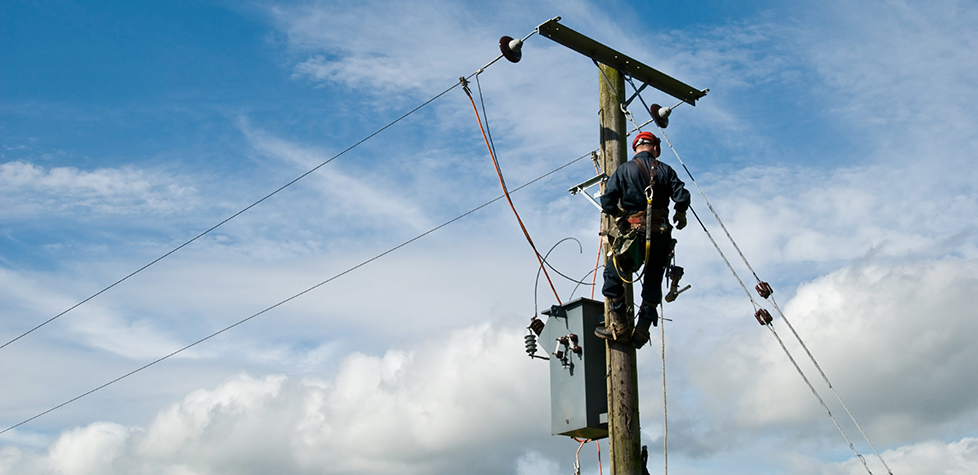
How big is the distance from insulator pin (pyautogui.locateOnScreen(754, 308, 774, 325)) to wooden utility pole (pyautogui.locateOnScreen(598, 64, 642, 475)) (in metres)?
1.79

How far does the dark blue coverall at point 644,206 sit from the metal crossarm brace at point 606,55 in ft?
4.66

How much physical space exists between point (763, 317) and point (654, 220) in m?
2.04

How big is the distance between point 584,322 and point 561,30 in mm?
2730

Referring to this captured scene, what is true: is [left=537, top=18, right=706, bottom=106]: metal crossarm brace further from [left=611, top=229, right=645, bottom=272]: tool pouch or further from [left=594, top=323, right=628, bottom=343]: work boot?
[left=594, top=323, right=628, bottom=343]: work boot

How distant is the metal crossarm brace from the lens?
8.32 meters

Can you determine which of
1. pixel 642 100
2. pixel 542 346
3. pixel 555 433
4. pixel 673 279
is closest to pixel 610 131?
pixel 642 100

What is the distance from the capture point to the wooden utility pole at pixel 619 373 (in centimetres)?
702

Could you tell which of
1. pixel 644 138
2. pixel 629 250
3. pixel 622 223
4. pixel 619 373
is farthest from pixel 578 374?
pixel 644 138

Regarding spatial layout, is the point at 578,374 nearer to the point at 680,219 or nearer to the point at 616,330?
the point at 616,330

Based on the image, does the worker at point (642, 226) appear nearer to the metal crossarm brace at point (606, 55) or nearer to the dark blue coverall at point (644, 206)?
the dark blue coverall at point (644, 206)

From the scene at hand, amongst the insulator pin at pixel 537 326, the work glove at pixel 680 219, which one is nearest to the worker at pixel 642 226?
the work glove at pixel 680 219

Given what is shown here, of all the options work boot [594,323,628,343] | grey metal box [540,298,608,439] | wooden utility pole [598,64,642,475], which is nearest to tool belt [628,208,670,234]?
wooden utility pole [598,64,642,475]

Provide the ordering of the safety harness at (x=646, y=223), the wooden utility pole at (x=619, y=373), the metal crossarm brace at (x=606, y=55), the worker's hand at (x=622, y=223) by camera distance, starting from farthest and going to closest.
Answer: the metal crossarm brace at (x=606, y=55), the worker's hand at (x=622, y=223), the safety harness at (x=646, y=223), the wooden utility pole at (x=619, y=373)

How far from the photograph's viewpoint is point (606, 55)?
27.8ft
